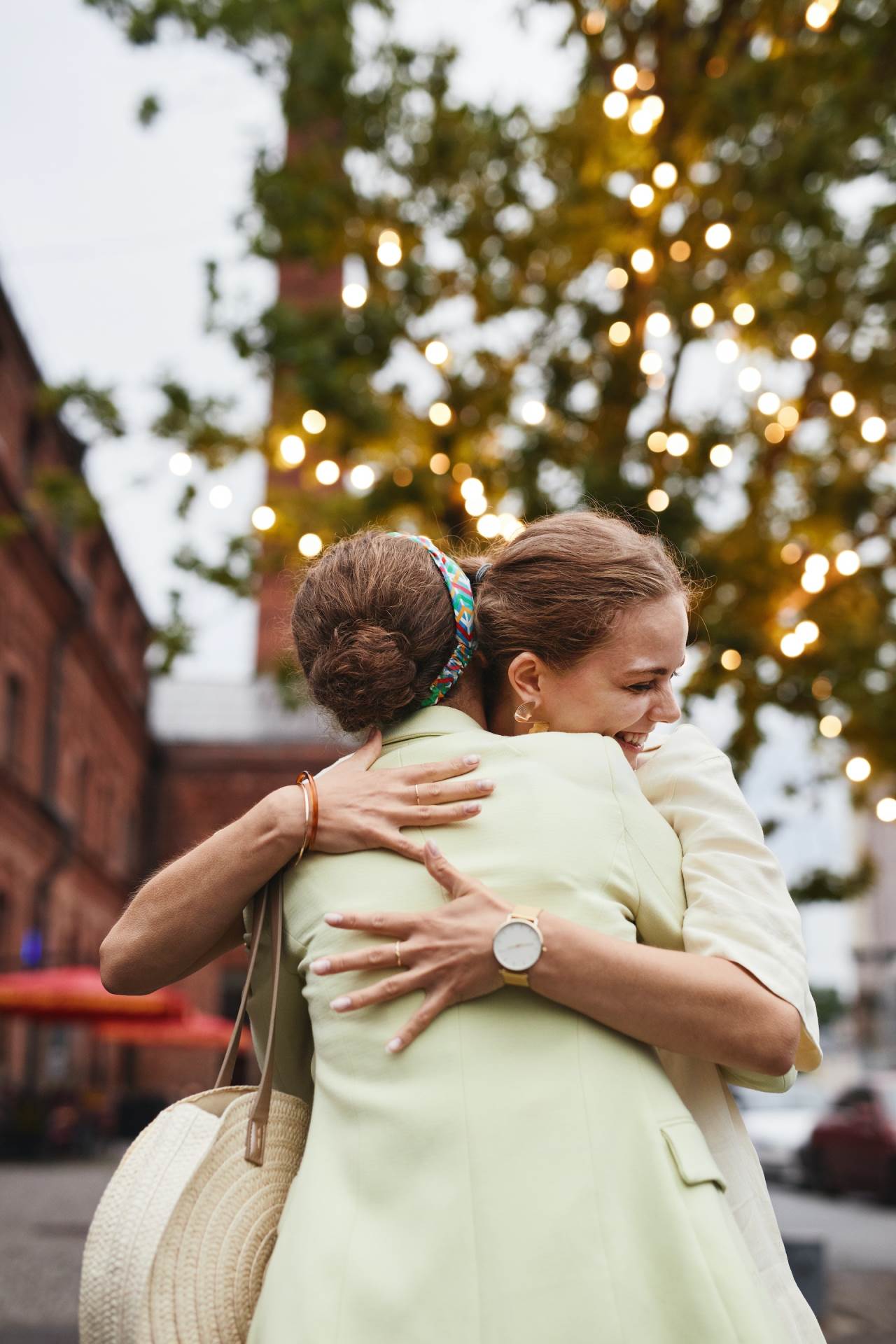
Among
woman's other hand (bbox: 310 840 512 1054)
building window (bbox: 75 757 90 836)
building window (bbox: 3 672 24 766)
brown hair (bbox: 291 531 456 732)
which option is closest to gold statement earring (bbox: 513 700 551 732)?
brown hair (bbox: 291 531 456 732)

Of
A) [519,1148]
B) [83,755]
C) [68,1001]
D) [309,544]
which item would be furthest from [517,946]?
[83,755]

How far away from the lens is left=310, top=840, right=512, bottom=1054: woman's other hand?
1.45 m

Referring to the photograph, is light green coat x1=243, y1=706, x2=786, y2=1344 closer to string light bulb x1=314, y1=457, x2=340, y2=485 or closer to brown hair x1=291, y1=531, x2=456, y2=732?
brown hair x1=291, y1=531, x2=456, y2=732

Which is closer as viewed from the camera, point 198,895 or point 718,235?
point 198,895

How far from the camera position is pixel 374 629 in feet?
5.34

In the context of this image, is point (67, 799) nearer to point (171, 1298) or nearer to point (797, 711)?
point (797, 711)

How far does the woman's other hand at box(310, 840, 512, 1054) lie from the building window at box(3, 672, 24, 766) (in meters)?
21.7

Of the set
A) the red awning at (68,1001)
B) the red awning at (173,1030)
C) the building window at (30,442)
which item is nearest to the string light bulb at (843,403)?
the red awning at (68,1001)

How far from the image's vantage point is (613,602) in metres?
1.66

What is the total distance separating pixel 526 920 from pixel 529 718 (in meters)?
0.35

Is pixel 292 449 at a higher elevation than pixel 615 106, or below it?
below

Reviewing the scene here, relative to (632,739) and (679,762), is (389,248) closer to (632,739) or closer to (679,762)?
(632,739)

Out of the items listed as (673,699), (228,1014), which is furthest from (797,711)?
(228,1014)

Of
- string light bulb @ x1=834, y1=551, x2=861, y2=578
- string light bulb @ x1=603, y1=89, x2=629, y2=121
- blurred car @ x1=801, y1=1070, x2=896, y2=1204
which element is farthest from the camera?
blurred car @ x1=801, y1=1070, x2=896, y2=1204
